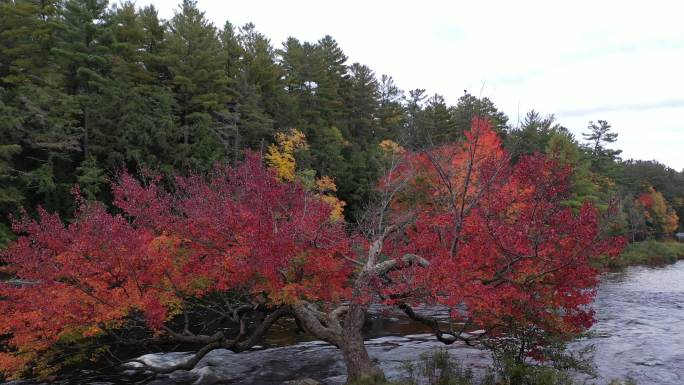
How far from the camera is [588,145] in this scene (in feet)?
236

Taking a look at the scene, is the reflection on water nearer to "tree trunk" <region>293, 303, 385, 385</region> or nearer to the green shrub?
the green shrub

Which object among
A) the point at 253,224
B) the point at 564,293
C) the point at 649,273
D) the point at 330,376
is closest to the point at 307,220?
the point at 253,224

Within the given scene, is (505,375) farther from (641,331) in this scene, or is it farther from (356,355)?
(641,331)

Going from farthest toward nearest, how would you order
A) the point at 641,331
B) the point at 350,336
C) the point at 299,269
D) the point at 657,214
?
the point at 657,214 → the point at 641,331 → the point at 299,269 → the point at 350,336

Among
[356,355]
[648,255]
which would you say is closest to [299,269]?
[356,355]

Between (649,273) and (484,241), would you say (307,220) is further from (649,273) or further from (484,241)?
(649,273)

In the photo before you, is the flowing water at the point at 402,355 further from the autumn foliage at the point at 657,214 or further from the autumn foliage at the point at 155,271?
the autumn foliage at the point at 657,214

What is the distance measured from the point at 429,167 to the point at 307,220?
1993 cm

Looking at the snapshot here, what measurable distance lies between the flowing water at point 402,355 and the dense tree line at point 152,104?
843 centimetres

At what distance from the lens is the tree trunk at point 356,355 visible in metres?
10.1

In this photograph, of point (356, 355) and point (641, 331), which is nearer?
point (356, 355)

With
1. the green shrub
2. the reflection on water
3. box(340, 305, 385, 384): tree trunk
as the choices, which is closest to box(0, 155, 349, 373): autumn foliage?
box(340, 305, 385, 384): tree trunk

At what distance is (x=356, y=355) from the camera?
10.4m

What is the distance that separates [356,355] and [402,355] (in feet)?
14.0
